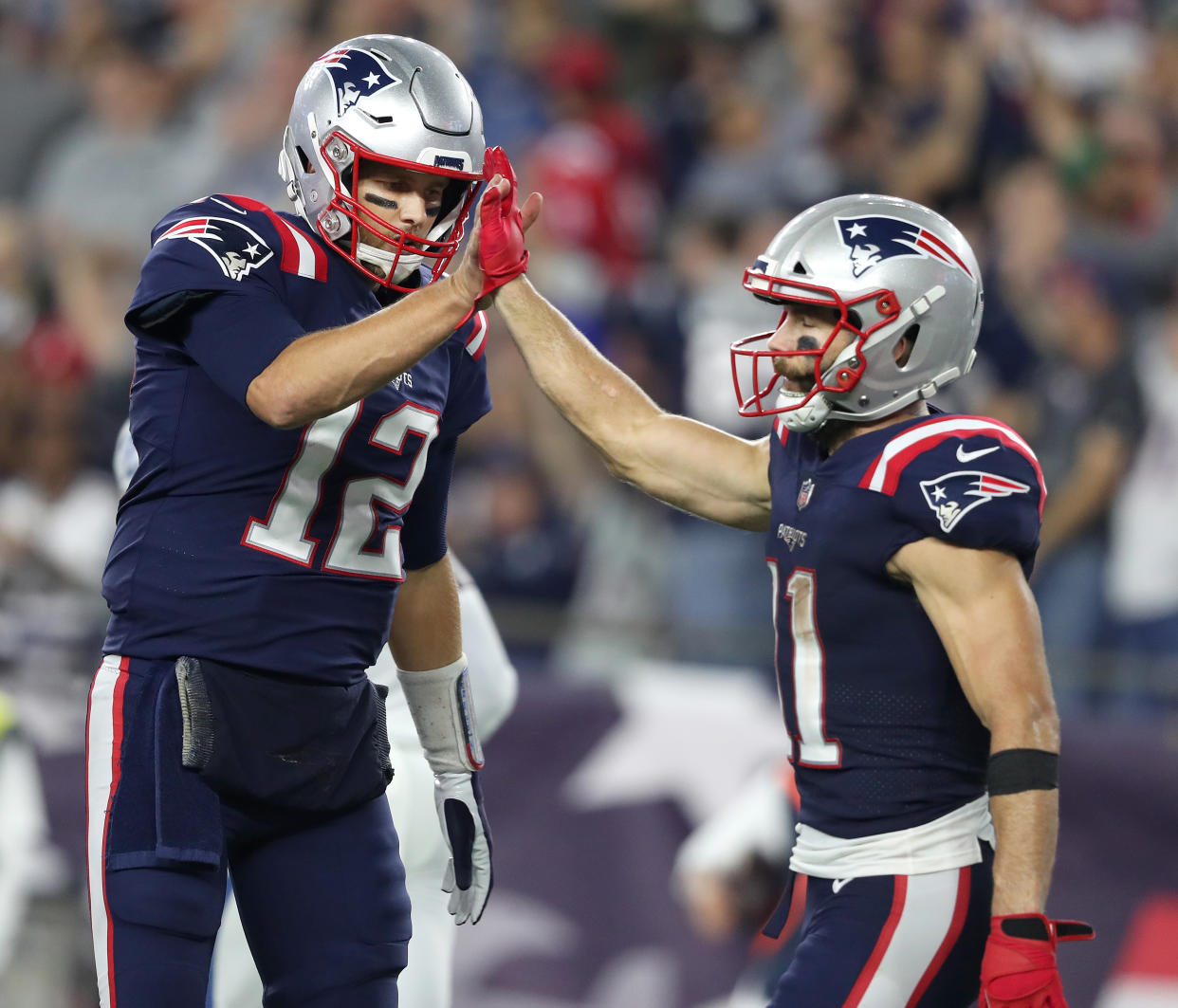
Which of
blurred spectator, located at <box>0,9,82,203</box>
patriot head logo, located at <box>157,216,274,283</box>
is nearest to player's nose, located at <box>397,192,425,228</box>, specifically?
patriot head logo, located at <box>157,216,274,283</box>

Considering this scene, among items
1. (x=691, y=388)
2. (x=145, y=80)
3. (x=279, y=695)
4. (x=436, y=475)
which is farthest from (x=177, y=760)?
(x=145, y=80)

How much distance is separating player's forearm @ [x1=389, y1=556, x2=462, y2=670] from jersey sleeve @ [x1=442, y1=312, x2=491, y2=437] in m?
0.32

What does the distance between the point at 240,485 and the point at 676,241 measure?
463 cm

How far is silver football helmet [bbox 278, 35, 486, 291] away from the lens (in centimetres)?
292

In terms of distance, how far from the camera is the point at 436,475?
3285mm

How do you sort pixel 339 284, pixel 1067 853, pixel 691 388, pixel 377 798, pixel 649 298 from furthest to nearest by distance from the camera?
pixel 649 298 < pixel 691 388 < pixel 1067 853 < pixel 377 798 < pixel 339 284

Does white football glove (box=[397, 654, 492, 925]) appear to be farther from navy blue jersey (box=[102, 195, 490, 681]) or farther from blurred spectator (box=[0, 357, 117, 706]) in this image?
blurred spectator (box=[0, 357, 117, 706])

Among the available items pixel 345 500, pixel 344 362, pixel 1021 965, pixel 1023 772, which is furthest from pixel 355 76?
pixel 1021 965

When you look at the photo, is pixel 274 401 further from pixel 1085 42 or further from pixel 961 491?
pixel 1085 42

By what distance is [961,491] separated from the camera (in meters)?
2.86

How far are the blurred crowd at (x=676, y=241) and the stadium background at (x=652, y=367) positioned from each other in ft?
0.04

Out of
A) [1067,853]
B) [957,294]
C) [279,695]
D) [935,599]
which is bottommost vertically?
[1067,853]

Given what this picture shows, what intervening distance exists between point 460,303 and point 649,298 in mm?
4290

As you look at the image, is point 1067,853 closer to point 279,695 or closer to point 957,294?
point 957,294
